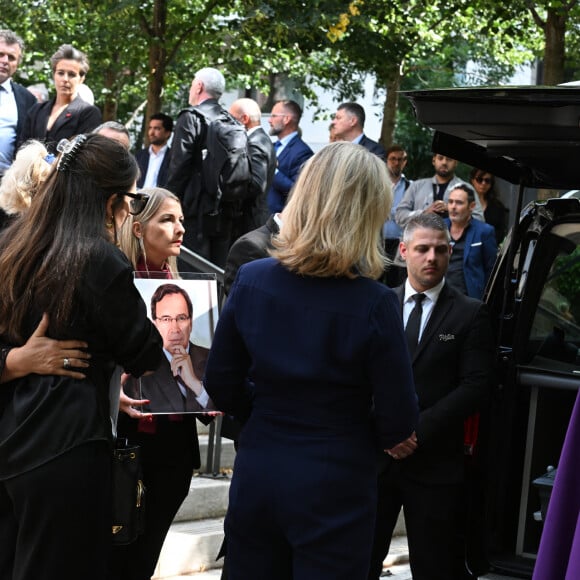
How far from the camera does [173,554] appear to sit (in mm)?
6688

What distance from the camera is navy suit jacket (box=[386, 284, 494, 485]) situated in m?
5.40

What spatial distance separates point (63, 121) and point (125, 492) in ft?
19.0

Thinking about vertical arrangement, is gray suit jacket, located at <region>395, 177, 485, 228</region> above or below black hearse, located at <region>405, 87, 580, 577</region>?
above

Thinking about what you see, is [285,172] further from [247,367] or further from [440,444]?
[247,367]

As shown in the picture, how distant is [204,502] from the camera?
7.34m

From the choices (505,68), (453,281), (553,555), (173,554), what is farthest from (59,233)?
(505,68)

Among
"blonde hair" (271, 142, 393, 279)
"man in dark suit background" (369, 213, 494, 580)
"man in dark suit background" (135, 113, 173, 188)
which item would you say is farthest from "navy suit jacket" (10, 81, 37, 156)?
"blonde hair" (271, 142, 393, 279)

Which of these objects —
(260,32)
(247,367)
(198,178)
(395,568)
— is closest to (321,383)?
(247,367)

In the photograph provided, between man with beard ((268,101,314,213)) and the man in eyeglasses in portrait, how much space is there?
5611 millimetres

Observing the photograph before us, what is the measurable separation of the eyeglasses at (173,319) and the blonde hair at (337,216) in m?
1.13

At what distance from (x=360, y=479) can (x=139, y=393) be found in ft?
4.41

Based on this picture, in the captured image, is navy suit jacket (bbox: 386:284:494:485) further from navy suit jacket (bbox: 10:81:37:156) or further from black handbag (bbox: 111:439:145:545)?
navy suit jacket (bbox: 10:81:37:156)

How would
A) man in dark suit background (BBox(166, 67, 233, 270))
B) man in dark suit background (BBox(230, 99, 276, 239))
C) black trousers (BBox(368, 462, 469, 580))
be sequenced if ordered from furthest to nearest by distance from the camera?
man in dark suit background (BBox(230, 99, 276, 239)) → man in dark suit background (BBox(166, 67, 233, 270)) → black trousers (BBox(368, 462, 469, 580))

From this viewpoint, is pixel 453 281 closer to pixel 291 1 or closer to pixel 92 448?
pixel 291 1
